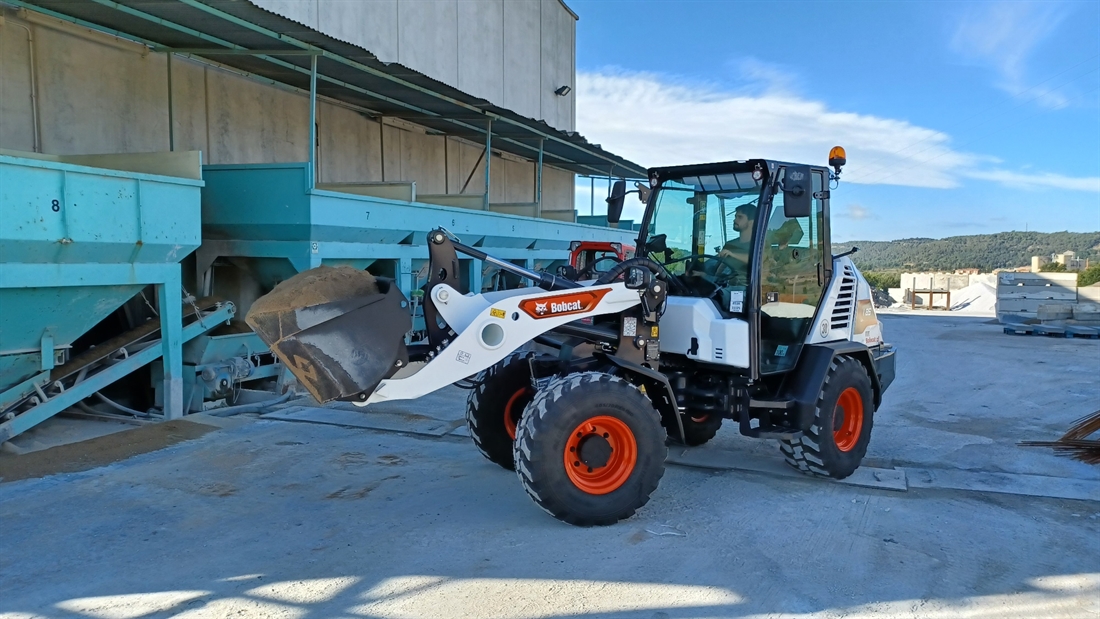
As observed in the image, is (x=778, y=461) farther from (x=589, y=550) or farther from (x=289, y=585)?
(x=289, y=585)

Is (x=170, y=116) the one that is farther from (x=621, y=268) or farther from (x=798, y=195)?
(x=798, y=195)

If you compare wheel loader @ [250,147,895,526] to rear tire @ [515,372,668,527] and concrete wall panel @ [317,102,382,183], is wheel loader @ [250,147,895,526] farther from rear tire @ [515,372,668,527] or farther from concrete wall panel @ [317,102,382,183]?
concrete wall panel @ [317,102,382,183]

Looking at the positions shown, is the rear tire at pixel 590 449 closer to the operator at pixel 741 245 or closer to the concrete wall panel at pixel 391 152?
the operator at pixel 741 245

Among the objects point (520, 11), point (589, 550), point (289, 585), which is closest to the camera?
point (289, 585)

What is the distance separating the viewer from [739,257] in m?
5.36

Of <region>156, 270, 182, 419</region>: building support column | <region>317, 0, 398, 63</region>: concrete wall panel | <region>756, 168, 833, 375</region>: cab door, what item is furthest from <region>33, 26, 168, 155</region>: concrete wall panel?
<region>756, 168, 833, 375</region>: cab door

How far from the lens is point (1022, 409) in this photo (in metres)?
8.35

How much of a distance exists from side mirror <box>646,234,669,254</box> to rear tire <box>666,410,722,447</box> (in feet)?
4.29

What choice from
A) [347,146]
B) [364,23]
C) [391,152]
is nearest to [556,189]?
[391,152]

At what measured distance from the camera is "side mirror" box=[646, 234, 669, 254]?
5.77 meters

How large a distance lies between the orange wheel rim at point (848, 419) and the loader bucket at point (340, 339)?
335cm

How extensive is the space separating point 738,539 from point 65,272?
5.56 metres

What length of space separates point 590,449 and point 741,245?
1907 mm

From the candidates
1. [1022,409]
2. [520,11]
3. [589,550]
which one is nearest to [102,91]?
[589,550]
